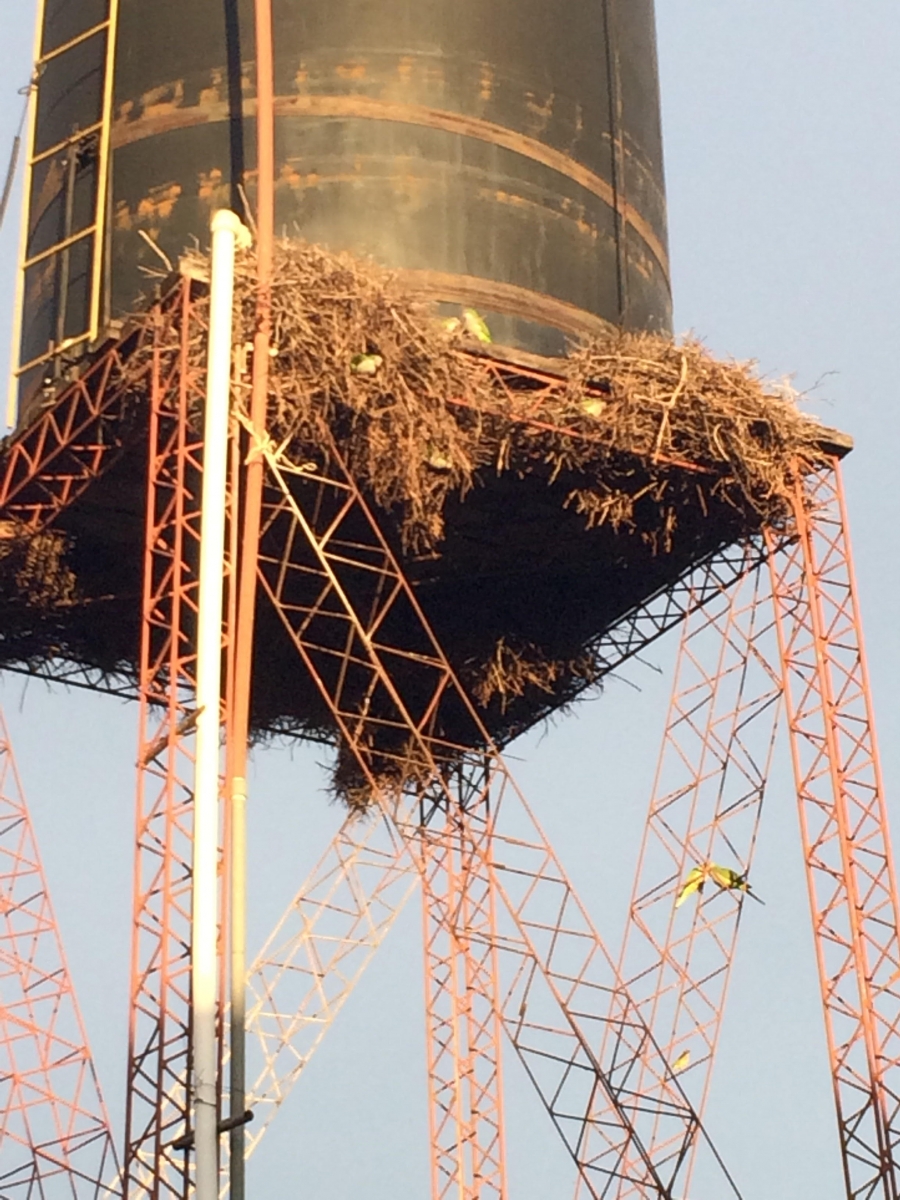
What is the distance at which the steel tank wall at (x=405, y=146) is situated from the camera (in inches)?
792

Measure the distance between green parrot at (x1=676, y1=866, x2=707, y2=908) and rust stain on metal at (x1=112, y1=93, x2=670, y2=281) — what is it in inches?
225

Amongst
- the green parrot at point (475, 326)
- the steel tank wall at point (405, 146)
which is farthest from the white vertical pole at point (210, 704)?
the green parrot at point (475, 326)

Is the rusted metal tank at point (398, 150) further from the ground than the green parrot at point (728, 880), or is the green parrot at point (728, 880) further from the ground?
the rusted metal tank at point (398, 150)

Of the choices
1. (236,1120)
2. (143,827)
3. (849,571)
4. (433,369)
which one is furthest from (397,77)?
(236,1120)

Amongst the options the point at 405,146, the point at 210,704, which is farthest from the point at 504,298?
the point at 210,704

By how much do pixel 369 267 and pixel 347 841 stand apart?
7717mm

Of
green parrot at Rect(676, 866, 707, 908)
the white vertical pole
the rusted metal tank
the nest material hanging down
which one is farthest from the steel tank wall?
green parrot at Rect(676, 866, 707, 908)

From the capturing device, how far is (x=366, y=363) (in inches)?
750

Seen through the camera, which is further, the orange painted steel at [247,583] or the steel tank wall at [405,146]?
the steel tank wall at [405,146]

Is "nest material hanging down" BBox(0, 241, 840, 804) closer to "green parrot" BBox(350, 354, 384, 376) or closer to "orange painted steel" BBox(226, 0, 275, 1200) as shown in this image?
"green parrot" BBox(350, 354, 384, 376)

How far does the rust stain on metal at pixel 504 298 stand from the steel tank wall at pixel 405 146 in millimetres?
16

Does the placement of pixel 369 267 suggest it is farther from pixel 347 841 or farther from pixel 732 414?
pixel 347 841

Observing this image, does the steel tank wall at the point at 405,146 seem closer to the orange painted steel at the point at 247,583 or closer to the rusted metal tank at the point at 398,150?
the rusted metal tank at the point at 398,150

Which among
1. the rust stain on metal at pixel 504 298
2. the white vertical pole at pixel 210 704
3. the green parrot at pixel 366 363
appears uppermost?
the rust stain on metal at pixel 504 298
